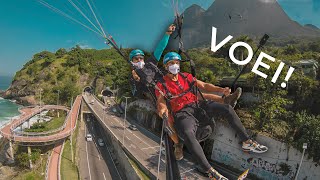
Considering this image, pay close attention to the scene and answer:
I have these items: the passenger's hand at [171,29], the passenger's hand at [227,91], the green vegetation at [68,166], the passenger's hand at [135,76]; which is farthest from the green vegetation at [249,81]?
the green vegetation at [68,166]

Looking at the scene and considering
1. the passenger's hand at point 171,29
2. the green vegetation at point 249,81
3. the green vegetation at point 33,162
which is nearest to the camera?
the passenger's hand at point 171,29

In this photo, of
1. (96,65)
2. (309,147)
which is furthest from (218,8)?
(96,65)

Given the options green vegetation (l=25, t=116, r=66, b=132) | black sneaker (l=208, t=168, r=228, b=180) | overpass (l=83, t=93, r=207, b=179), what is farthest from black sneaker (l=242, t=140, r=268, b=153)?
green vegetation (l=25, t=116, r=66, b=132)

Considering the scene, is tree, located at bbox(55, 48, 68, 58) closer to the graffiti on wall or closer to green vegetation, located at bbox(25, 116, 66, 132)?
green vegetation, located at bbox(25, 116, 66, 132)

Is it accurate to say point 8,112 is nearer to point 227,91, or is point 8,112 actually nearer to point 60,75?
point 60,75

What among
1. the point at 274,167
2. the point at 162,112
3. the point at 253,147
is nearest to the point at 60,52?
the point at 274,167

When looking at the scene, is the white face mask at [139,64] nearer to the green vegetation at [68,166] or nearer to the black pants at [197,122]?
the black pants at [197,122]

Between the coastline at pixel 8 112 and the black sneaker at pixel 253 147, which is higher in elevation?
the black sneaker at pixel 253 147
